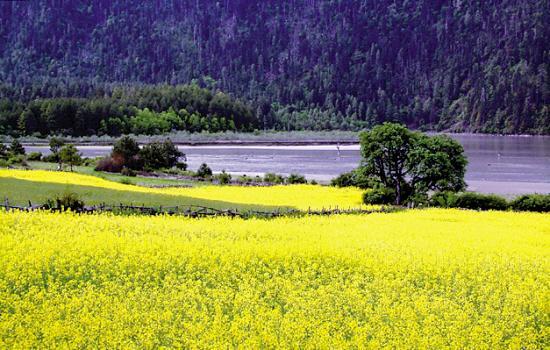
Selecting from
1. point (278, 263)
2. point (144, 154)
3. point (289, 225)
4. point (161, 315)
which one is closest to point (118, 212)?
point (289, 225)

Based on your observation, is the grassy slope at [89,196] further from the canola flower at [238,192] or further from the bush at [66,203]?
the canola flower at [238,192]

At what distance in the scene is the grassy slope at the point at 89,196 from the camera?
39969 mm

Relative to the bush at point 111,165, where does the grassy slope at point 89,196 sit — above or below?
above

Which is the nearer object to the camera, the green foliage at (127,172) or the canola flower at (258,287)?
the canola flower at (258,287)

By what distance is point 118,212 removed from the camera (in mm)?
36531

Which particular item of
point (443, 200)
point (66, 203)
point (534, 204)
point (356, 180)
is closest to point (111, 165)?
point (356, 180)

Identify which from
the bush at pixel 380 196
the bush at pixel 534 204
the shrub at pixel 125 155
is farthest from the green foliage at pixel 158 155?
the bush at pixel 534 204

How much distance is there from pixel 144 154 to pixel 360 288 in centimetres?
6739

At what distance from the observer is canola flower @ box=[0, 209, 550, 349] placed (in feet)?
54.5

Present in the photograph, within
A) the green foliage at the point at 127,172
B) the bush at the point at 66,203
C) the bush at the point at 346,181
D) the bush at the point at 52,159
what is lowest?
the bush at the point at 346,181

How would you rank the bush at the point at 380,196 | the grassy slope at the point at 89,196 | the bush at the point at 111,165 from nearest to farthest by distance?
the grassy slope at the point at 89,196
the bush at the point at 380,196
the bush at the point at 111,165

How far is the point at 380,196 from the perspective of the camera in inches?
2313

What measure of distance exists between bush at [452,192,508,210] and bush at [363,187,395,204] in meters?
7.13

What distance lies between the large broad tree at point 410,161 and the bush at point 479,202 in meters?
5.06
